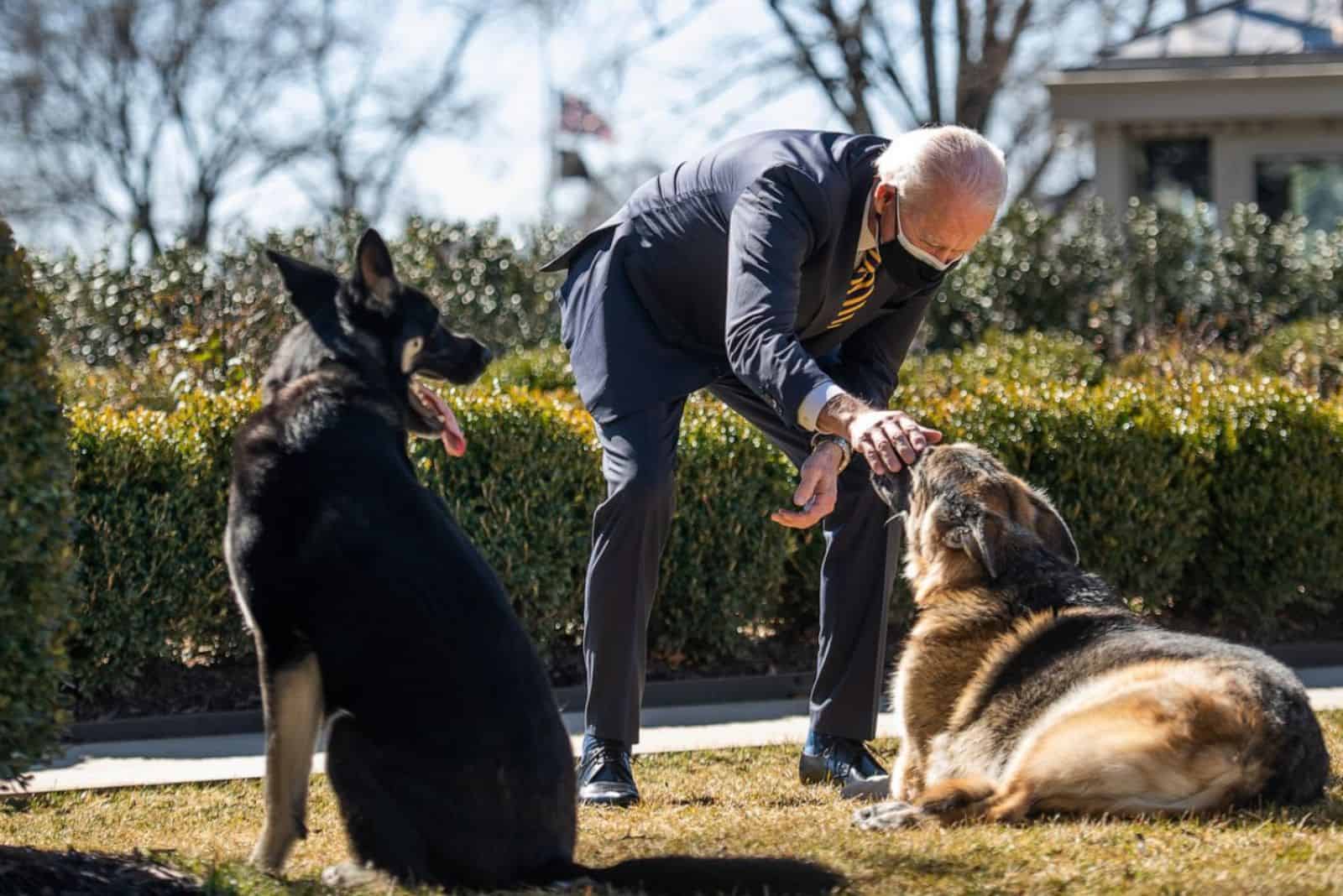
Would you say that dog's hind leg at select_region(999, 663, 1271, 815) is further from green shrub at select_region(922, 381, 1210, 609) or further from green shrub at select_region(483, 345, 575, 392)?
green shrub at select_region(483, 345, 575, 392)

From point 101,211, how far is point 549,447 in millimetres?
30800

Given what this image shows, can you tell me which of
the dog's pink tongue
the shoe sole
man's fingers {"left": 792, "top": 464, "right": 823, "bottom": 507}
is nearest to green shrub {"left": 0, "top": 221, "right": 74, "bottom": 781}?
the dog's pink tongue

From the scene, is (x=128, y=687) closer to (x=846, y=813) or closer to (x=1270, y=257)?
(x=846, y=813)

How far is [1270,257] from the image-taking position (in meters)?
14.6

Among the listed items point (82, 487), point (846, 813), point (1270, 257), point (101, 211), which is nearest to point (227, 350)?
point (82, 487)

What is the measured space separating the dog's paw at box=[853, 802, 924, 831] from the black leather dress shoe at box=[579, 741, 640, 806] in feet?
2.88

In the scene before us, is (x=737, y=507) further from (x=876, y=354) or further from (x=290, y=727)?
(x=290, y=727)

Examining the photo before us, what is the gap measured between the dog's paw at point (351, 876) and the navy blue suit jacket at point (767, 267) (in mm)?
1730

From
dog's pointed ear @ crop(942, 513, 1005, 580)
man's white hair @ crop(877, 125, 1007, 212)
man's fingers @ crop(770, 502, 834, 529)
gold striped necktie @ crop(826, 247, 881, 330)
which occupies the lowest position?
dog's pointed ear @ crop(942, 513, 1005, 580)

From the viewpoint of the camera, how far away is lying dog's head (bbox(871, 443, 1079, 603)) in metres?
4.84

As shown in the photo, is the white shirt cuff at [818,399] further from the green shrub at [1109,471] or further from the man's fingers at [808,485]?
the green shrub at [1109,471]

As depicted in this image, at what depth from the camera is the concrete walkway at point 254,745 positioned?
5965mm

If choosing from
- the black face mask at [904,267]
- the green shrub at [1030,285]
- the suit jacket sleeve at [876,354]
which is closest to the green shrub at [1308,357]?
the green shrub at [1030,285]

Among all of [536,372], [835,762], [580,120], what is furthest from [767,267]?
[580,120]
